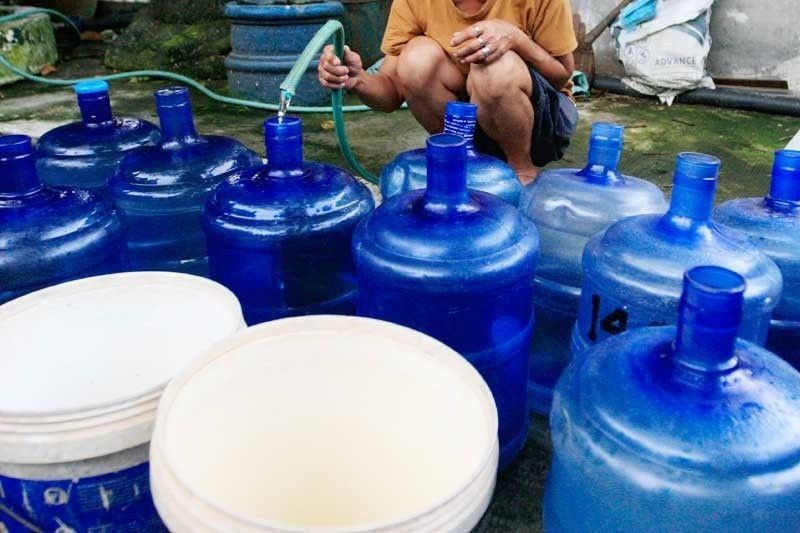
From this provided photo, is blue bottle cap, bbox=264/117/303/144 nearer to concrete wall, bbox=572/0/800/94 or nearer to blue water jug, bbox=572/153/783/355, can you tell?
blue water jug, bbox=572/153/783/355

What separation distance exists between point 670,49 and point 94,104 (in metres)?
3.59

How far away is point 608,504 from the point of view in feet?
2.80

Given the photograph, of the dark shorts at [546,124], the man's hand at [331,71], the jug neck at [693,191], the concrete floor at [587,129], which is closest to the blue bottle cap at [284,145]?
the man's hand at [331,71]

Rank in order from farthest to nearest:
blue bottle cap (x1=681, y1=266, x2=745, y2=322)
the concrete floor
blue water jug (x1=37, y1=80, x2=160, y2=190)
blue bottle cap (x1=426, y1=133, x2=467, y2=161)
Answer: the concrete floor < blue water jug (x1=37, y1=80, x2=160, y2=190) < blue bottle cap (x1=426, y1=133, x2=467, y2=161) < blue bottle cap (x1=681, y1=266, x2=745, y2=322)

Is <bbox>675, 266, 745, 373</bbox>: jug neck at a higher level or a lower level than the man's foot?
higher

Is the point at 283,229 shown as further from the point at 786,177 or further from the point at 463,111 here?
the point at 786,177

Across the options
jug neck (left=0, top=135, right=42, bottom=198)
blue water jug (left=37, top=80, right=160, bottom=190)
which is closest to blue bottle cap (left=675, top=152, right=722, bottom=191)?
jug neck (left=0, top=135, right=42, bottom=198)

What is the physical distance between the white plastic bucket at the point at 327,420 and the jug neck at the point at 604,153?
0.79 m

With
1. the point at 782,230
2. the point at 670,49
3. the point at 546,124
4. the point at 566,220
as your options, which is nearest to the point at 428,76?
the point at 546,124

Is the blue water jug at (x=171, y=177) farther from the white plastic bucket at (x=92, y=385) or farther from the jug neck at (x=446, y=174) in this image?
the jug neck at (x=446, y=174)

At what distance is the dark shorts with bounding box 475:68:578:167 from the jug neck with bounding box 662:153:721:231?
124 cm

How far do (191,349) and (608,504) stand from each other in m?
0.67

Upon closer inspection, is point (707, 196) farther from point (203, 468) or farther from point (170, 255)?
point (170, 255)

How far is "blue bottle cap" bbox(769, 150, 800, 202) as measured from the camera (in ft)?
4.12
